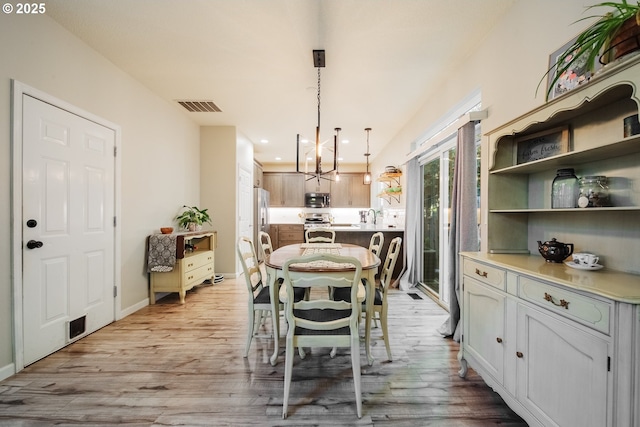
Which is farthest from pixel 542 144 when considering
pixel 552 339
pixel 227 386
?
pixel 227 386

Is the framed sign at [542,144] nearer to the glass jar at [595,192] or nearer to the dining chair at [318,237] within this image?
the glass jar at [595,192]

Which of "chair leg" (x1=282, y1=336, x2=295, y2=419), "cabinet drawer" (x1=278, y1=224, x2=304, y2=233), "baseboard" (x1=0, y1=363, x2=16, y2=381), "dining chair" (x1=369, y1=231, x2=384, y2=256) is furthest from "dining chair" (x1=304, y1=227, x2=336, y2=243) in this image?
"baseboard" (x1=0, y1=363, x2=16, y2=381)

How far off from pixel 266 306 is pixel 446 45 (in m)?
2.82

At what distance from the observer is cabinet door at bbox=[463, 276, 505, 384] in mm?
1528

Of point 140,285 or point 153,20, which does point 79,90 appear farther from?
point 140,285

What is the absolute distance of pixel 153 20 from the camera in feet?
7.04

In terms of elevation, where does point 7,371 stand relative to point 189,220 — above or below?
below

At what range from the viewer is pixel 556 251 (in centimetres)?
152

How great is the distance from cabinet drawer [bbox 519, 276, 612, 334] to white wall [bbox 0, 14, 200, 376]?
11.1 feet

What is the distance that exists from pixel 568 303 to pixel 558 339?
0.61ft

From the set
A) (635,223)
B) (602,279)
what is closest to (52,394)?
(602,279)

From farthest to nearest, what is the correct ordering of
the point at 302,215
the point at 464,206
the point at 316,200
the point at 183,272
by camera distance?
the point at 302,215, the point at 316,200, the point at 183,272, the point at 464,206

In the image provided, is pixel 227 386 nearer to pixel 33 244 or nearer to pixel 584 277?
pixel 33 244

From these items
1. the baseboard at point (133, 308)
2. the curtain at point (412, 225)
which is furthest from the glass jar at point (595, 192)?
the baseboard at point (133, 308)
